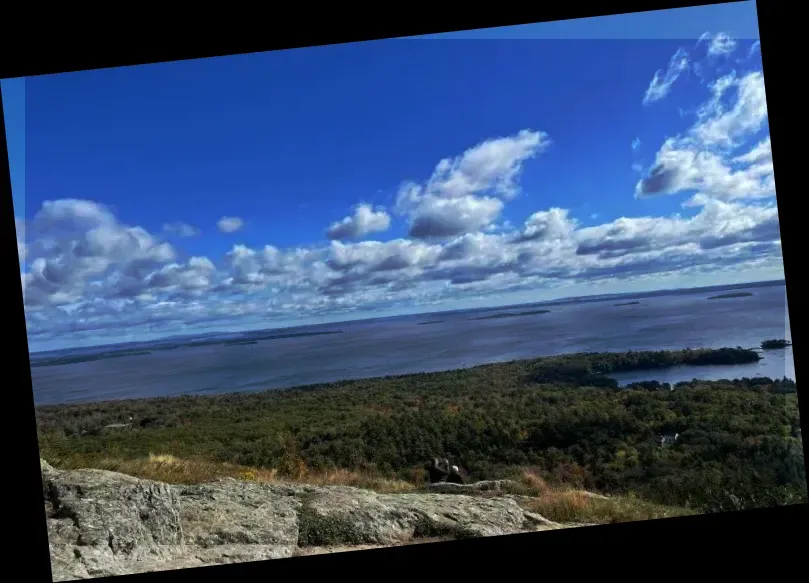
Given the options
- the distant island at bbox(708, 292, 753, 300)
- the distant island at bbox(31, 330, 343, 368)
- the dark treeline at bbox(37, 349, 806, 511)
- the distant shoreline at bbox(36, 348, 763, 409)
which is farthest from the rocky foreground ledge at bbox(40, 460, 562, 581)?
the distant island at bbox(31, 330, 343, 368)

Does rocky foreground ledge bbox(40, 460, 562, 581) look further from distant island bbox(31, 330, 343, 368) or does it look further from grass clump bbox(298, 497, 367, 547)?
distant island bbox(31, 330, 343, 368)

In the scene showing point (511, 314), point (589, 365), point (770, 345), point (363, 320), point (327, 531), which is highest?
point (363, 320)

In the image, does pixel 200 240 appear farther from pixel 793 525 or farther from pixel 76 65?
pixel 793 525

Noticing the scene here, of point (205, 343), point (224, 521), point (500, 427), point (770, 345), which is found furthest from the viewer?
point (205, 343)

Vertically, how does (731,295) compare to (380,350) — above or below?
above

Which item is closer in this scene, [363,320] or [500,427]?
[500,427]

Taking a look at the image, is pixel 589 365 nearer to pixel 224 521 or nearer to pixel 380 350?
pixel 380 350

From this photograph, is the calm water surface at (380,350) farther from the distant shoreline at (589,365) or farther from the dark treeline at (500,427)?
the dark treeline at (500,427)

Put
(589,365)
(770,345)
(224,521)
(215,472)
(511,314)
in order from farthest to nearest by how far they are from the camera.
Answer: (511,314) < (589,365) < (215,472) < (770,345) < (224,521)

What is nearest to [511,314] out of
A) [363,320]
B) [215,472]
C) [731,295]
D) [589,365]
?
[589,365]
